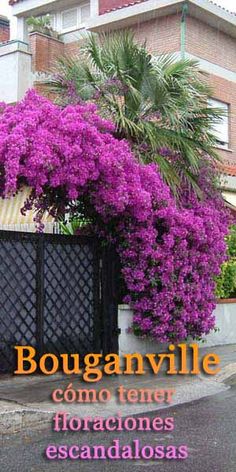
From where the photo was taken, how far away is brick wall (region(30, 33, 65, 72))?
1861cm

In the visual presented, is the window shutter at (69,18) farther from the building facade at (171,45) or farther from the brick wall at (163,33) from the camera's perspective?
the brick wall at (163,33)

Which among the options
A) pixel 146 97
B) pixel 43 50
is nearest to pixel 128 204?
pixel 146 97

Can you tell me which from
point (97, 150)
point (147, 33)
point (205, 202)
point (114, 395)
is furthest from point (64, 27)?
point (114, 395)

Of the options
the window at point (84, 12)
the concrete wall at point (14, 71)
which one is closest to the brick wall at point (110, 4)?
the window at point (84, 12)

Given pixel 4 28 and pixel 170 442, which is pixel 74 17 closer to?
pixel 4 28

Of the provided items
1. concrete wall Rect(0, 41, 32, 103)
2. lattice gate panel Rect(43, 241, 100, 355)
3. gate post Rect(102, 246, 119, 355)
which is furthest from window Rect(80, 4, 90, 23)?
lattice gate panel Rect(43, 241, 100, 355)

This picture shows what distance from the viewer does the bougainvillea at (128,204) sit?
8297 mm

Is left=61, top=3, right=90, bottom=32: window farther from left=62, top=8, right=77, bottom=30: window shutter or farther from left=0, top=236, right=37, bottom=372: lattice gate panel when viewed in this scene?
left=0, top=236, right=37, bottom=372: lattice gate panel

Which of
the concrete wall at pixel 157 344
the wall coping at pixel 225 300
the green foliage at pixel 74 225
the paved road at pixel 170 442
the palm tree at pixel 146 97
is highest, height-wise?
the palm tree at pixel 146 97

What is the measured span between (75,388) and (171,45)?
464 inches

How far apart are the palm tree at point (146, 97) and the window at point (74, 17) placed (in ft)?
39.1

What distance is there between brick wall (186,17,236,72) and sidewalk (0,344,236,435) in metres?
10.3

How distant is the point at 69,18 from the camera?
22.7 m

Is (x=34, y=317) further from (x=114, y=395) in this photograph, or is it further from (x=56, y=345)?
(x=114, y=395)
